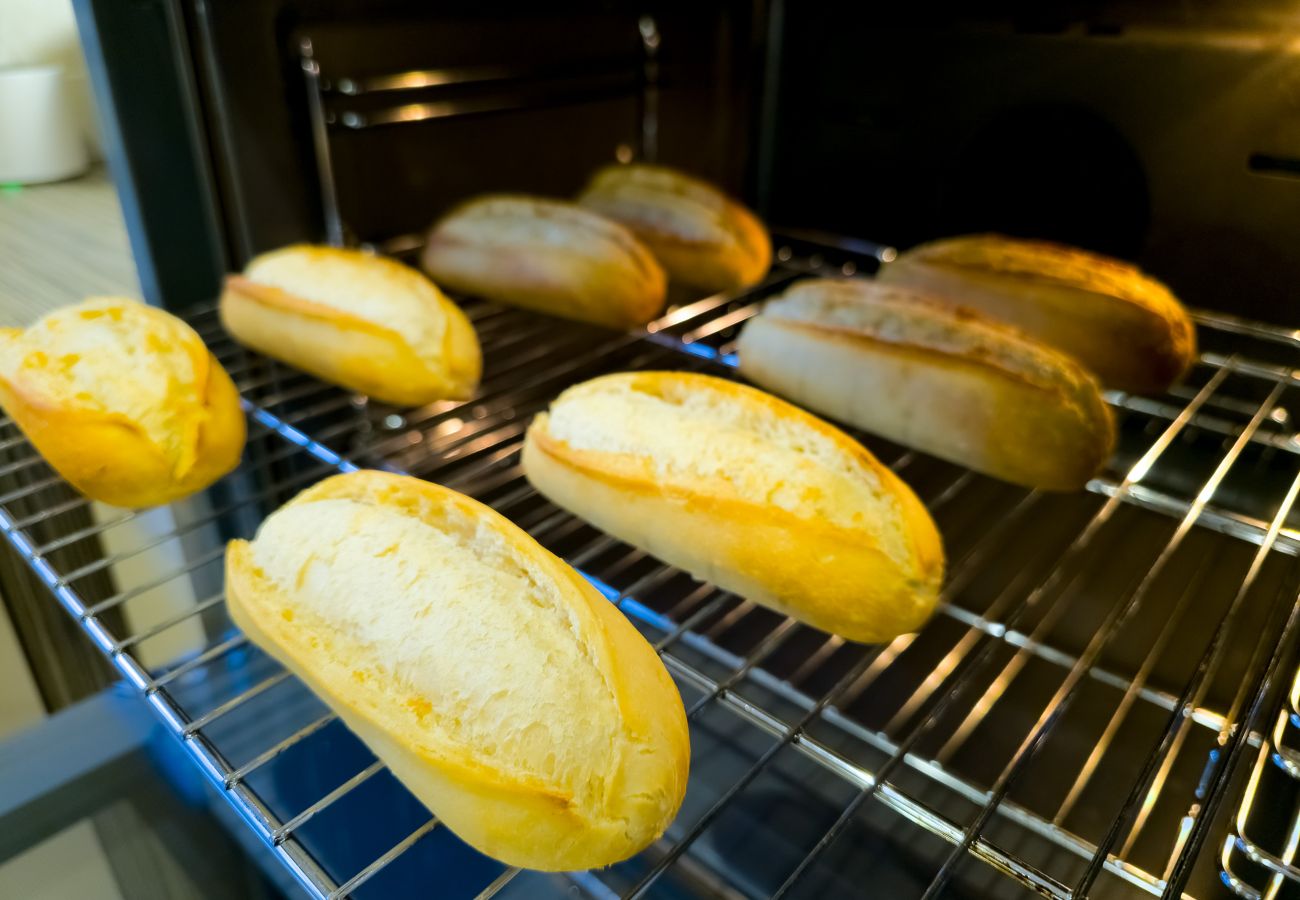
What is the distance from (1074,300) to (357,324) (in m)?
0.76

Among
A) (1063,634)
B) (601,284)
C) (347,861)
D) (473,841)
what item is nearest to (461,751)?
(473,841)

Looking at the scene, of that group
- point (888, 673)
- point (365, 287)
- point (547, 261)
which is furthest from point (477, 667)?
point (547, 261)

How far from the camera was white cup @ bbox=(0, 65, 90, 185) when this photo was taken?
88 cm

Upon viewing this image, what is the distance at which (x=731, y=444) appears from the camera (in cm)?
77

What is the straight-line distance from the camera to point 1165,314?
98 cm

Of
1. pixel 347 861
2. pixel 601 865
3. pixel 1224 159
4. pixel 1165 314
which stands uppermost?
pixel 1224 159

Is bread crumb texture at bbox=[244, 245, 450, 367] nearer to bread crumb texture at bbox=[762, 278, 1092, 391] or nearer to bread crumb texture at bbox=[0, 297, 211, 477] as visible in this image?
bread crumb texture at bbox=[0, 297, 211, 477]

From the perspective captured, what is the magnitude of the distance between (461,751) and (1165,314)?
2.79ft

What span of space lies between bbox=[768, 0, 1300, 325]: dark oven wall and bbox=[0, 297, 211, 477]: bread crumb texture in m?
0.88

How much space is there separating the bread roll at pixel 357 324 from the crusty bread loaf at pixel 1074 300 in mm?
552

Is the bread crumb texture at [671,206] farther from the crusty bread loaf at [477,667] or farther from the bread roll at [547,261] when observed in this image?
the crusty bread loaf at [477,667]

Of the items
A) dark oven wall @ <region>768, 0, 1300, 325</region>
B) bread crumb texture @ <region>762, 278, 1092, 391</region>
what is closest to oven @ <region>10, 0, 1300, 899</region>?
dark oven wall @ <region>768, 0, 1300, 325</region>

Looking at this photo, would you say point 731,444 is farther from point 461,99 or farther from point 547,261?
point 461,99

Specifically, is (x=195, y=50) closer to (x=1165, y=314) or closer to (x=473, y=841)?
(x=473, y=841)
